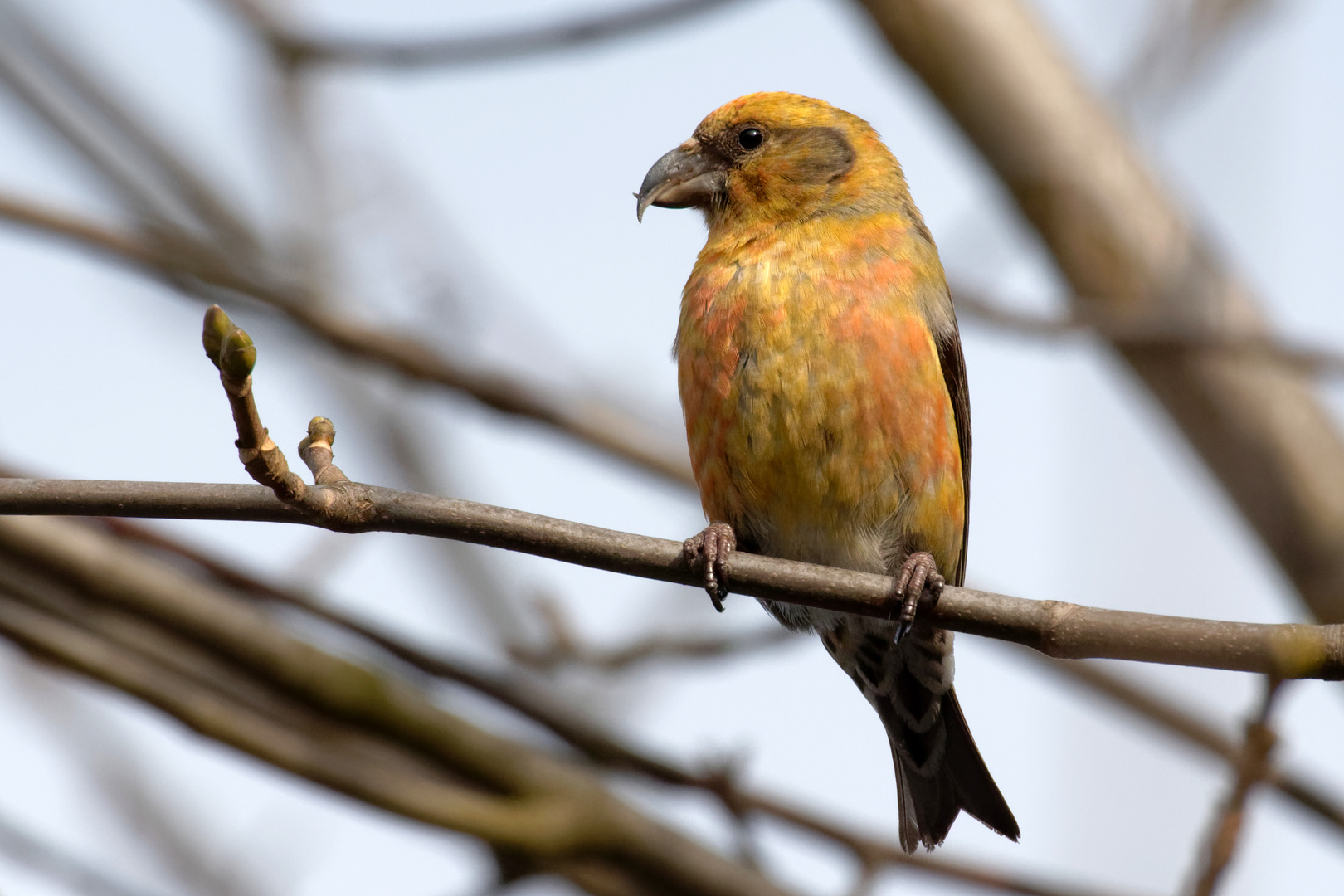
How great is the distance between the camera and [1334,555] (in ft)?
16.6

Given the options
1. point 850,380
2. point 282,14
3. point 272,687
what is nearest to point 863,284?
point 850,380

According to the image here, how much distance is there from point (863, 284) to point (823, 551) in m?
0.81

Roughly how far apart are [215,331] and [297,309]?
2501 millimetres

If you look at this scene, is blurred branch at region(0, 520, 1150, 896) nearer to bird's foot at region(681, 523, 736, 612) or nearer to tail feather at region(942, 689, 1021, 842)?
tail feather at region(942, 689, 1021, 842)

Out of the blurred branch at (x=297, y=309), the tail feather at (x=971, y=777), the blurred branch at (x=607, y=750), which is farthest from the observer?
the blurred branch at (x=297, y=309)

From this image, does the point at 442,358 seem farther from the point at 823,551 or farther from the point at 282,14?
the point at 282,14

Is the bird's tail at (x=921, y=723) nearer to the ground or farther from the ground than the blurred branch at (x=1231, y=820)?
farther from the ground

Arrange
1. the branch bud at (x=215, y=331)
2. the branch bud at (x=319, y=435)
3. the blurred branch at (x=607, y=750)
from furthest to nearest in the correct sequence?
the blurred branch at (x=607, y=750), the branch bud at (x=319, y=435), the branch bud at (x=215, y=331)

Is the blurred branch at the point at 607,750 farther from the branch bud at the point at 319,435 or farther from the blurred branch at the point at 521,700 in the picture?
the branch bud at the point at 319,435

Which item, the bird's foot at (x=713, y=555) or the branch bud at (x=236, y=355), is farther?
the bird's foot at (x=713, y=555)

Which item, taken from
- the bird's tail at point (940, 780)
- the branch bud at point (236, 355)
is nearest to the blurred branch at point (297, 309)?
the bird's tail at point (940, 780)

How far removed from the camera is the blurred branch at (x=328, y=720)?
3803 mm

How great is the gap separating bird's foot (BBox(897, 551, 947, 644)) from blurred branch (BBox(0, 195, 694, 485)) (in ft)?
5.89

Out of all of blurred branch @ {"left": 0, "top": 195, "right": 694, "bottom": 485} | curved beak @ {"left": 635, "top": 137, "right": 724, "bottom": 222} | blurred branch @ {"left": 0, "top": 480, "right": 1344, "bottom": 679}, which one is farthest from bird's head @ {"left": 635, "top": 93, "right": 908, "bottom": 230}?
blurred branch @ {"left": 0, "top": 480, "right": 1344, "bottom": 679}
